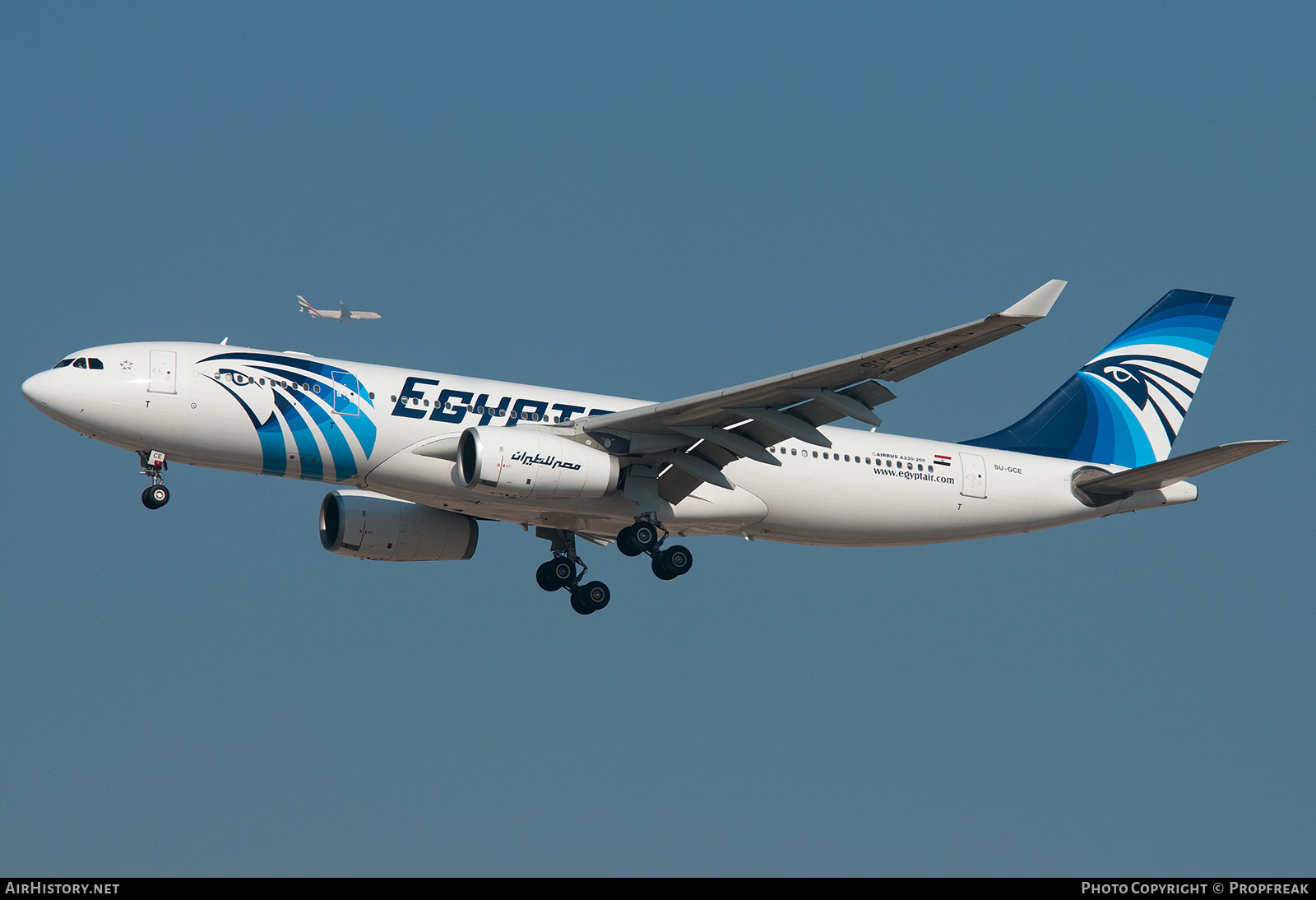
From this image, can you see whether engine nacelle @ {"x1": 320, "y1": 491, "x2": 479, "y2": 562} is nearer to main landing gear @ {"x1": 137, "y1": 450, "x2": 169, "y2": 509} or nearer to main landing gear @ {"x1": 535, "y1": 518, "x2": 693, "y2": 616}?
main landing gear @ {"x1": 535, "y1": 518, "x2": 693, "y2": 616}

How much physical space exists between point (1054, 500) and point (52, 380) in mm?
20725

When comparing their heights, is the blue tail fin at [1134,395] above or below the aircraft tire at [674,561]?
above

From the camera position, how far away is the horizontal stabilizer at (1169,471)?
90.6 ft

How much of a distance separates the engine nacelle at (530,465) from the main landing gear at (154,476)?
18.3 ft

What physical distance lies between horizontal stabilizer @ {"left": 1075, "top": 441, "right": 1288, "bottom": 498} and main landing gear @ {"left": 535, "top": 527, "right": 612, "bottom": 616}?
35.9ft

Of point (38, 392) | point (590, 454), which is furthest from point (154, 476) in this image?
point (590, 454)

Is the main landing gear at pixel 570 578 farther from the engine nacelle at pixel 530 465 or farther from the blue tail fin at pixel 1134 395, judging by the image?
the blue tail fin at pixel 1134 395

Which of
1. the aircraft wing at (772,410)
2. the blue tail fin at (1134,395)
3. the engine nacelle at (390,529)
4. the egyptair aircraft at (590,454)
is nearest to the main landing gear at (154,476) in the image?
the egyptair aircraft at (590,454)

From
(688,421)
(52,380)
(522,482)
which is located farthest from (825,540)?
(52,380)

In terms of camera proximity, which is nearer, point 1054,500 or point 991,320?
point 991,320

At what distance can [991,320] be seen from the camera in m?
23.0

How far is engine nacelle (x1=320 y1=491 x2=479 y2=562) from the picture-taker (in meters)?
31.9

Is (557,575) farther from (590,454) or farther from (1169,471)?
A: (1169,471)
